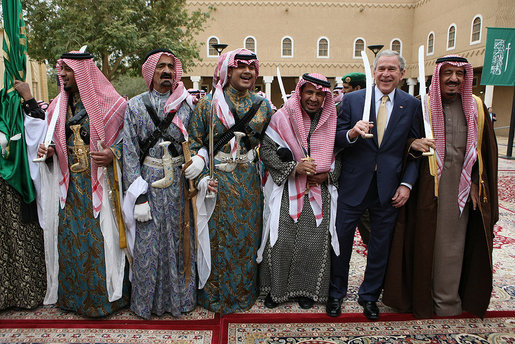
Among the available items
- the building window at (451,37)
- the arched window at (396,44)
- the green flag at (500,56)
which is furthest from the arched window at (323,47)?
the green flag at (500,56)

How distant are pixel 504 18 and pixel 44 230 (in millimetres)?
20409

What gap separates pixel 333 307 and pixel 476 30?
67.3 feet

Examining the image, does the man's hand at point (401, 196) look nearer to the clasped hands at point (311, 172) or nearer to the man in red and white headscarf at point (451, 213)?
the man in red and white headscarf at point (451, 213)

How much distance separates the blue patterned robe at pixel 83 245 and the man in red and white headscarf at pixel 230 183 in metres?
0.69

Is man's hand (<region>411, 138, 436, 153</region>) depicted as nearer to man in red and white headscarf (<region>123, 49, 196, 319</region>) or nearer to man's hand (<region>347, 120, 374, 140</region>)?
man's hand (<region>347, 120, 374, 140</region>)

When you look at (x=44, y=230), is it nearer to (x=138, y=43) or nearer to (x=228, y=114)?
(x=228, y=114)

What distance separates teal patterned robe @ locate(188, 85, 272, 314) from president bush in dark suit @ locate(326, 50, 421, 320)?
24.9 inches

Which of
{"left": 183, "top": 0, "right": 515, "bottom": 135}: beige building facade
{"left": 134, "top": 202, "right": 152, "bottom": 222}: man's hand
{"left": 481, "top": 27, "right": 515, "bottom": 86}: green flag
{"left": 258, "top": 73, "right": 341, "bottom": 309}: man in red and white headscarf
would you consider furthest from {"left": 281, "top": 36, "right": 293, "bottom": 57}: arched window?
{"left": 134, "top": 202, "right": 152, "bottom": 222}: man's hand

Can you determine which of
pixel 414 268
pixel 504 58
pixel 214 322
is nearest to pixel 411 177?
pixel 414 268

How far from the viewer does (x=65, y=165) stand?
269 cm

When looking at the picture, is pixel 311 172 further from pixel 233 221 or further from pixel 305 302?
pixel 305 302

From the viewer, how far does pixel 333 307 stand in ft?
9.25

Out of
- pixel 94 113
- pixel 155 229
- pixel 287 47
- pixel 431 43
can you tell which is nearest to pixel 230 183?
pixel 155 229

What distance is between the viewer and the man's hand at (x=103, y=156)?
2568 millimetres
